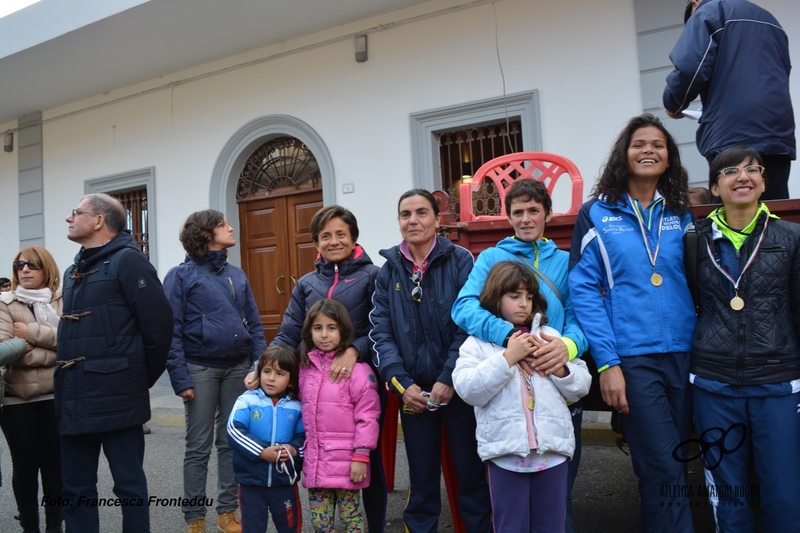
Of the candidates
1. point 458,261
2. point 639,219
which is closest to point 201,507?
point 458,261

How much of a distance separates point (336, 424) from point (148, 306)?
3.61ft

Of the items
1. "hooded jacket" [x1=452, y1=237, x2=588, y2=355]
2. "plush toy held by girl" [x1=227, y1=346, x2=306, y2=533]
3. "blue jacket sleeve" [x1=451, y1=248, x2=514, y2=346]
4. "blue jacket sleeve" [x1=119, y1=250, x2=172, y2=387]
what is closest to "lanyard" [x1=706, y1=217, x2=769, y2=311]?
"hooded jacket" [x1=452, y1=237, x2=588, y2=355]

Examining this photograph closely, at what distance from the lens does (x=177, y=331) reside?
3617 millimetres

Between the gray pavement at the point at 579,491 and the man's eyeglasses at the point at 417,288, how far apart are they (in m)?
1.57

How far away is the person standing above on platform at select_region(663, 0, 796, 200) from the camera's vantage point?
9.32ft

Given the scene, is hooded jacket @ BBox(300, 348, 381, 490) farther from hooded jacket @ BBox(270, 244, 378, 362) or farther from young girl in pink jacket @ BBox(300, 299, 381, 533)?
hooded jacket @ BBox(270, 244, 378, 362)

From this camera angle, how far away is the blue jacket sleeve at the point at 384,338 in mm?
2816

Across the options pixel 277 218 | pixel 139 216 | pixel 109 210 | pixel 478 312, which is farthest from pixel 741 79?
pixel 139 216

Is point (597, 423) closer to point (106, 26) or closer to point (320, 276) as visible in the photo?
point (320, 276)

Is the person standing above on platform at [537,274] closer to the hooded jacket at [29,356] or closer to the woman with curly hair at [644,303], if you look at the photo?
the woman with curly hair at [644,303]

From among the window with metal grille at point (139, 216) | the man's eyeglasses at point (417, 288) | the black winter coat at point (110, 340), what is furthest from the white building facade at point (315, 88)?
the black winter coat at point (110, 340)

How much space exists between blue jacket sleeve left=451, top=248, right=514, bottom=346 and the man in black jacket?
1507 millimetres

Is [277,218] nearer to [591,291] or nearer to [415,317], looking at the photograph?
[415,317]

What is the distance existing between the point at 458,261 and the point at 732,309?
3.93 ft
